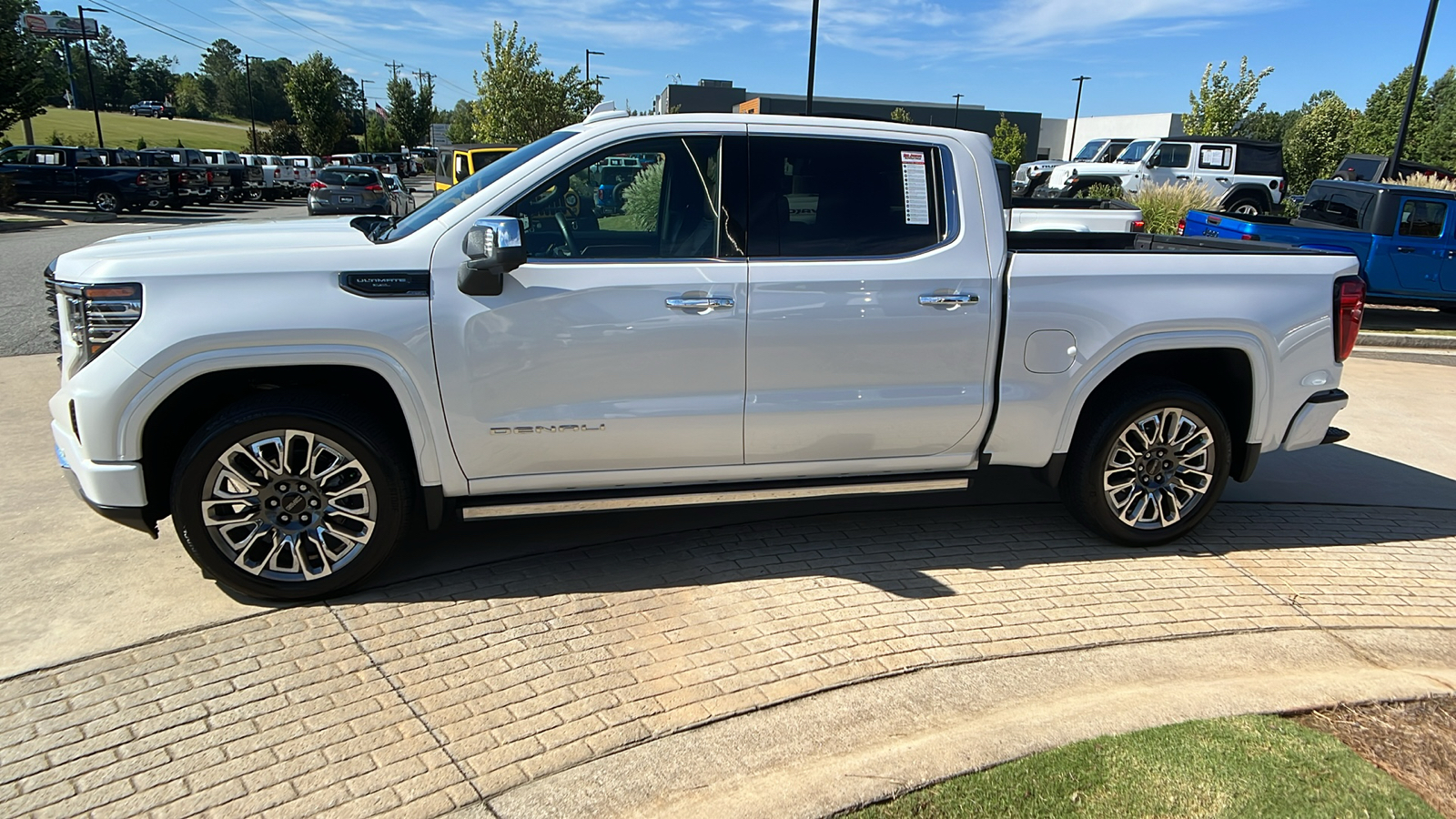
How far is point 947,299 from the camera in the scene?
424 cm

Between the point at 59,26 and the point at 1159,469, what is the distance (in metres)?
64.6

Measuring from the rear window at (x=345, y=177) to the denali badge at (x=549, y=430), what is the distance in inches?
1034

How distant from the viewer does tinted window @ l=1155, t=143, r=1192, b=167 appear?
2230cm

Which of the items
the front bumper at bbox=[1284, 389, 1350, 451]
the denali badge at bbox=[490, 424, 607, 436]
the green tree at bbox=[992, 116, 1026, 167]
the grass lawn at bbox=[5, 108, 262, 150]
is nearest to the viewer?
the denali badge at bbox=[490, 424, 607, 436]

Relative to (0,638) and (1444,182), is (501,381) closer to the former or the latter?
(0,638)

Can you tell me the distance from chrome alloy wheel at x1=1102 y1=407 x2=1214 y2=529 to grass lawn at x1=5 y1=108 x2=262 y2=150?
63.7 metres

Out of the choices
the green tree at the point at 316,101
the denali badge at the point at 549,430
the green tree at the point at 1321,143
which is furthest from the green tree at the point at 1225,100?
the green tree at the point at 316,101

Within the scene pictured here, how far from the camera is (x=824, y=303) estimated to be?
412 centimetres

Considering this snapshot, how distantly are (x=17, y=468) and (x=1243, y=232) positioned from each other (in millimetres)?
12261

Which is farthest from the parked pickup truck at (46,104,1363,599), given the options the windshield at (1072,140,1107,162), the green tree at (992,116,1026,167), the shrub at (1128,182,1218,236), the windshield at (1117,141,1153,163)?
the green tree at (992,116,1026,167)

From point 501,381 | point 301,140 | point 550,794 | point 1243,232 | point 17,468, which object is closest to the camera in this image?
point 550,794

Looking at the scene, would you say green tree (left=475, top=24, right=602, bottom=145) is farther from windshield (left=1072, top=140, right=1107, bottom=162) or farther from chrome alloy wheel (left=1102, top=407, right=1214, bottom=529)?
chrome alloy wheel (left=1102, top=407, right=1214, bottom=529)

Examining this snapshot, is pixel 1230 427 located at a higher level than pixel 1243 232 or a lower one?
lower

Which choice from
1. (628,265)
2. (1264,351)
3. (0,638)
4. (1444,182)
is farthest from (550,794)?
(1444,182)
